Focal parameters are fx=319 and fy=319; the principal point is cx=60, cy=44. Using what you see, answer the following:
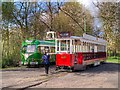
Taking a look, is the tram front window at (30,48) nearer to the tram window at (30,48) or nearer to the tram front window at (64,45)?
the tram window at (30,48)

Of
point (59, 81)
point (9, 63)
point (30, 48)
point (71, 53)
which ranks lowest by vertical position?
point (59, 81)

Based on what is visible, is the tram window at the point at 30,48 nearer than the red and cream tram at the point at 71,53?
No

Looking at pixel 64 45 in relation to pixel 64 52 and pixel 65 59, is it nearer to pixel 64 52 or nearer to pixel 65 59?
pixel 64 52

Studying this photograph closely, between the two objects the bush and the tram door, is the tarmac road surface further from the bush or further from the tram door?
the bush

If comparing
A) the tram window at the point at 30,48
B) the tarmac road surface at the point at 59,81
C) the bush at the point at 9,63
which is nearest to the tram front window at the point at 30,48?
the tram window at the point at 30,48

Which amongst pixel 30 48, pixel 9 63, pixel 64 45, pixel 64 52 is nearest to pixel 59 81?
pixel 64 52

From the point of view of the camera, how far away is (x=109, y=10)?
34031mm

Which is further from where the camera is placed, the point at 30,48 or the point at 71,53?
the point at 30,48

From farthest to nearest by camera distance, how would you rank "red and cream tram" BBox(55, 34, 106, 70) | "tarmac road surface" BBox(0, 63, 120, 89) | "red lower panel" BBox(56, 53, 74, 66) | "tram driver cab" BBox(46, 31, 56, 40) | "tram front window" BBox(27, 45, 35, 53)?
"tram driver cab" BBox(46, 31, 56, 40)
"tram front window" BBox(27, 45, 35, 53)
"red and cream tram" BBox(55, 34, 106, 70)
"red lower panel" BBox(56, 53, 74, 66)
"tarmac road surface" BBox(0, 63, 120, 89)

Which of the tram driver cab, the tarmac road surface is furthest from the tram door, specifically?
the tram driver cab

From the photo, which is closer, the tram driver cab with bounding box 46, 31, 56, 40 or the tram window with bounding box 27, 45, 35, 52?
the tram window with bounding box 27, 45, 35, 52

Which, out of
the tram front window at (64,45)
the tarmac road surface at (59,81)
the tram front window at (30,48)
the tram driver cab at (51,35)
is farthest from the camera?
the tram driver cab at (51,35)

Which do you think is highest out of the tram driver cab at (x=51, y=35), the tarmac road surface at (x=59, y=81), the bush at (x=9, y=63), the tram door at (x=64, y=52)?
the tram driver cab at (x=51, y=35)

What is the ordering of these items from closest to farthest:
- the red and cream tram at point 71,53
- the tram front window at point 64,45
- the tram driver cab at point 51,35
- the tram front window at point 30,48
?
the red and cream tram at point 71,53, the tram front window at point 64,45, the tram front window at point 30,48, the tram driver cab at point 51,35
